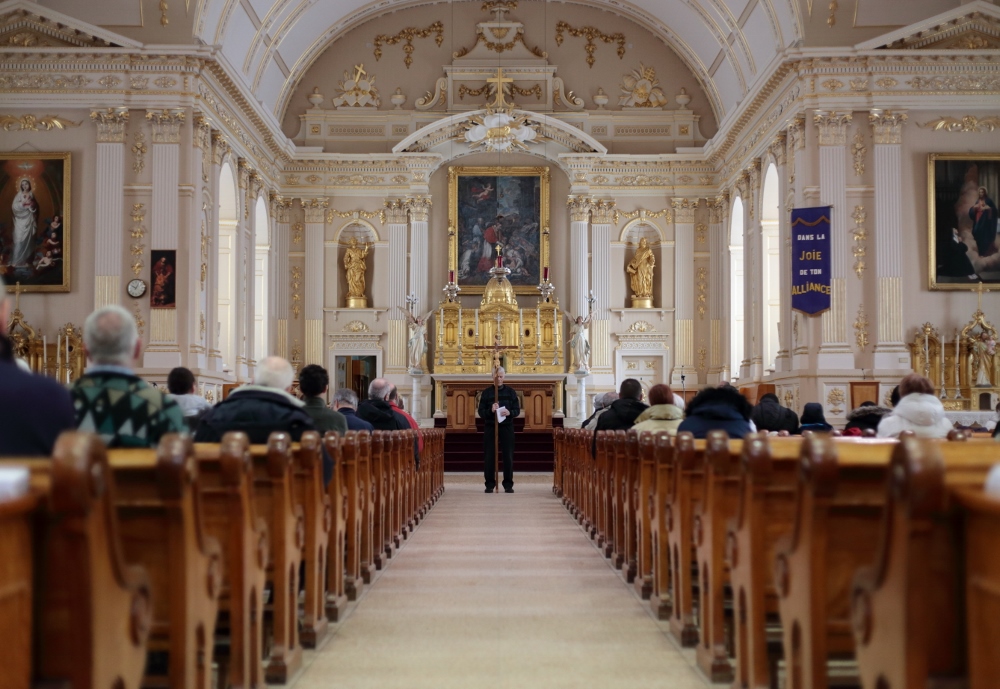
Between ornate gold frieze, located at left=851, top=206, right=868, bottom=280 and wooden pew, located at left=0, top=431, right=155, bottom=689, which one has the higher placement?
ornate gold frieze, located at left=851, top=206, right=868, bottom=280

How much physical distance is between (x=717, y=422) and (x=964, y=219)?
13.3 metres

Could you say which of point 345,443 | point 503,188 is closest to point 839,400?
point 503,188

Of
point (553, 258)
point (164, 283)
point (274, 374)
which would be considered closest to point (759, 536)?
point (274, 374)

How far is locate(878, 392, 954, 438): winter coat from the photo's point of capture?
22.1 feet

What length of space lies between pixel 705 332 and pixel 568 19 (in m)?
7.89

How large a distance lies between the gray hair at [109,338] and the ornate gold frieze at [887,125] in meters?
15.9

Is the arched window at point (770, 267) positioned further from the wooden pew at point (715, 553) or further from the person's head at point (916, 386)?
the wooden pew at point (715, 553)

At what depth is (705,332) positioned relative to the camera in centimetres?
2402

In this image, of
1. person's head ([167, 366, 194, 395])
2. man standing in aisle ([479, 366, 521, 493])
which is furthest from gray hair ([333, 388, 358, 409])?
man standing in aisle ([479, 366, 521, 493])

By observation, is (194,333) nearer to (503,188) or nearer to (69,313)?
(69,313)

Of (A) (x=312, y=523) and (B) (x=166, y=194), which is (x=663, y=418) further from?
(B) (x=166, y=194)

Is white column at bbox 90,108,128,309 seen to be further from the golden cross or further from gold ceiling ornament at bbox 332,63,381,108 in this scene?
the golden cross

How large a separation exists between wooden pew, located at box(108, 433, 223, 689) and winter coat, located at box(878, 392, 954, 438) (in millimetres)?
4895

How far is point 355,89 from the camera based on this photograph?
80.0ft
